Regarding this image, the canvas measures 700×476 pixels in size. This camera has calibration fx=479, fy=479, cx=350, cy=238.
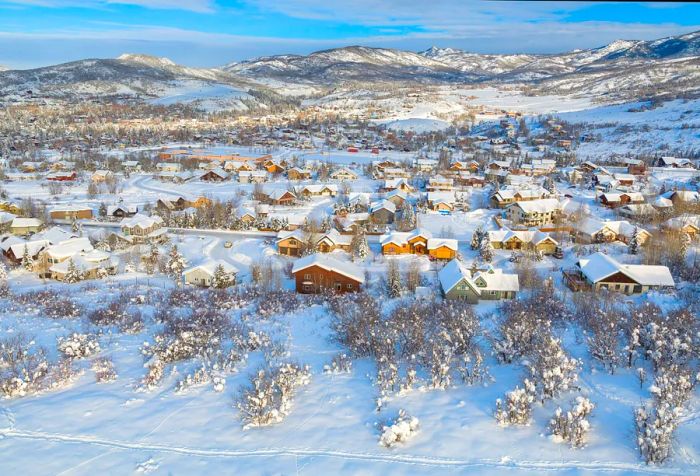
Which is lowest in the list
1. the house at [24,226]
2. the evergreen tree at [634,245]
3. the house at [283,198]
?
the evergreen tree at [634,245]

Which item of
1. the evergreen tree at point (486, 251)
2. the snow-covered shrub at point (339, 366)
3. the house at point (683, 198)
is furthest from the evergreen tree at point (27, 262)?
the house at point (683, 198)

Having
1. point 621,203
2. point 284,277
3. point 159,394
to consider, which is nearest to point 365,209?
point 284,277

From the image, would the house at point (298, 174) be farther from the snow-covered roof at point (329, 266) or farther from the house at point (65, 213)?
the snow-covered roof at point (329, 266)

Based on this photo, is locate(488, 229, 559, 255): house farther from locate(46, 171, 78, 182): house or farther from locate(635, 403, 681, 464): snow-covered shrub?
locate(46, 171, 78, 182): house

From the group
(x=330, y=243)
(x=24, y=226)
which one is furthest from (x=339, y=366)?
(x=24, y=226)

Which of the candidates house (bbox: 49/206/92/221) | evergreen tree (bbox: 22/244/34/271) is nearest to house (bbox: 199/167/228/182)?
house (bbox: 49/206/92/221)

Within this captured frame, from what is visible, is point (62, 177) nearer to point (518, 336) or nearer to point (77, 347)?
point (77, 347)

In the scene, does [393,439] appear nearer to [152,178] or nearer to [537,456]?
[537,456]
